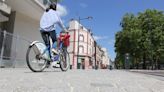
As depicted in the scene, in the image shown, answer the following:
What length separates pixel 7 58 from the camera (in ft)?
42.7

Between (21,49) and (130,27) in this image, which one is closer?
(21,49)

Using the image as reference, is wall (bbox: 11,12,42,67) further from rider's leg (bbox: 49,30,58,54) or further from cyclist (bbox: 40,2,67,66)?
cyclist (bbox: 40,2,67,66)

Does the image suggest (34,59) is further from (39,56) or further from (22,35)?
(22,35)

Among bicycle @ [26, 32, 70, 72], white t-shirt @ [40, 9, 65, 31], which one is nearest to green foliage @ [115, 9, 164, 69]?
bicycle @ [26, 32, 70, 72]

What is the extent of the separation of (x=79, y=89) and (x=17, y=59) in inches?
450

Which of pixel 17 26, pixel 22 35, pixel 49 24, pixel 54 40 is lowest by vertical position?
pixel 54 40

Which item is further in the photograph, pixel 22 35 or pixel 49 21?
pixel 22 35

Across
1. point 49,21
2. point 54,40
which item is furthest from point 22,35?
point 49,21

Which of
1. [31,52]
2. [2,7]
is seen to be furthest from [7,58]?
[31,52]

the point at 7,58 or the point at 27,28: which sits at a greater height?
the point at 27,28

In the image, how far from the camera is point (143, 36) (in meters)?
53.2

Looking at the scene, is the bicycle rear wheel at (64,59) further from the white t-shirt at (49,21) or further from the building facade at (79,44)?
the building facade at (79,44)

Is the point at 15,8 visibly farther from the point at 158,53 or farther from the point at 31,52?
the point at 158,53

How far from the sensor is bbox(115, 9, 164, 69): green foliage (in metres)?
51.3
